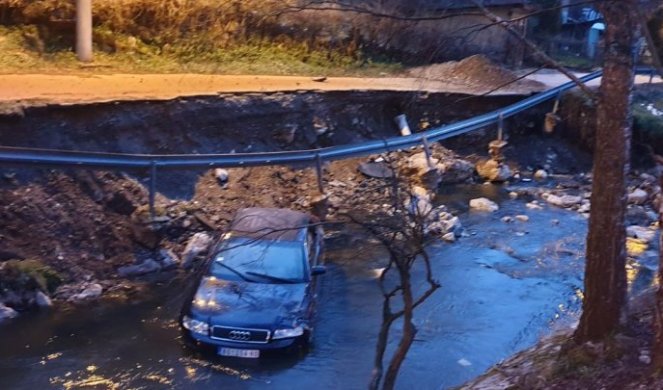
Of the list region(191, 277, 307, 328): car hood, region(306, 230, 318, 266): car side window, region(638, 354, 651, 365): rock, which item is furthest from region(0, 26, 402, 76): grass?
region(638, 354, 651, 365): rock

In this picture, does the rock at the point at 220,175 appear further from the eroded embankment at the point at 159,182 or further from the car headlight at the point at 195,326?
the car headlight at the point at 195,326

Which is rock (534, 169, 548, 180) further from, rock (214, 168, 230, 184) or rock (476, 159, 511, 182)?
rock (214, 168, 230, 184)

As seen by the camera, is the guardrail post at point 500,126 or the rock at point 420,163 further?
the guardrail post at point 500,126

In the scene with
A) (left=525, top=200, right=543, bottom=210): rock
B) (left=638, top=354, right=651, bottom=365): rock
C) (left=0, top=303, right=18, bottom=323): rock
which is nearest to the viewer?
(left=638, top=354, right=651, bottom=365): rock

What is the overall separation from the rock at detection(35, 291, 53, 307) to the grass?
Result: 741 centimetres

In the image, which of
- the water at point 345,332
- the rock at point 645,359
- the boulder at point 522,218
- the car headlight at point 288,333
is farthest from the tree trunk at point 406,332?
the boulder at point 522,218

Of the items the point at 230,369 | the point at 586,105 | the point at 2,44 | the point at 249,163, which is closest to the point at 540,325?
the point at 230,369

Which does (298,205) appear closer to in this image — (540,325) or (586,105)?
(540,325)

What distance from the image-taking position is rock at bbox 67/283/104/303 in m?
12.4

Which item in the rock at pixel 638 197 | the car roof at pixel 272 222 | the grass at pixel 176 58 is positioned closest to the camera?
the car roof at pixel 272 222

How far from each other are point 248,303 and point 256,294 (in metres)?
0.24

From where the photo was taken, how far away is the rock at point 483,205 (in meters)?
18.6

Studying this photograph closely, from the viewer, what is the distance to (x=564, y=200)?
19359 mm

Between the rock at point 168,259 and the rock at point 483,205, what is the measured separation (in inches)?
294
